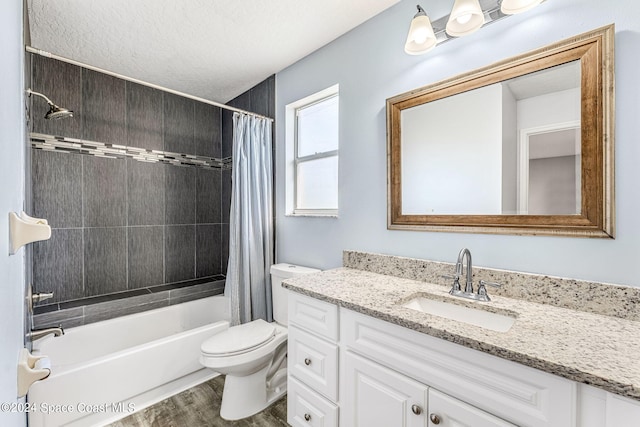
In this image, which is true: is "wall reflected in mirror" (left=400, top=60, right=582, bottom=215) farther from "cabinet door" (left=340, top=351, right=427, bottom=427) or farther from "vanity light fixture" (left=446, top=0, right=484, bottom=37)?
"cabinet door" (left=340, top=351, right=427, bottom=427)

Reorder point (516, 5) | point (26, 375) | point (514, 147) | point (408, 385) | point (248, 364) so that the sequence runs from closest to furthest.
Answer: point (26, 375)
point (408, 385)
point (516, 5)
point (514, 147)
point (248, 364)

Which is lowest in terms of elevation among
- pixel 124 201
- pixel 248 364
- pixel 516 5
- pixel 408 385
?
pixel 248 364

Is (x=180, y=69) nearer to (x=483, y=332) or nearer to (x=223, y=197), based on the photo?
(x=223, y=197)

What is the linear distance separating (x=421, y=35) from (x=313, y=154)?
109 cm

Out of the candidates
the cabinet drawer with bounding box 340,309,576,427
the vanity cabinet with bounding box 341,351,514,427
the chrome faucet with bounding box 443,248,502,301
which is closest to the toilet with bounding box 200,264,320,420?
the vanity cabinet with bounding box 341,351,514,427

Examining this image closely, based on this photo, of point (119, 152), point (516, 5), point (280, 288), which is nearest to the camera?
point (516, 5)

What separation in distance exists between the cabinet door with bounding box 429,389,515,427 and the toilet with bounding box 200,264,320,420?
1047mm

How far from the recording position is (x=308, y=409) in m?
1.39

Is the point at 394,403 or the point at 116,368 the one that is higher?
the point at 394,403

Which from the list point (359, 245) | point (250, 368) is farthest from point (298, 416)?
point (359, 245)

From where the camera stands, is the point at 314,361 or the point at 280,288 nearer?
the point at 314,361

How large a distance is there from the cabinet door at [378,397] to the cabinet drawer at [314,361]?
7 centimetres

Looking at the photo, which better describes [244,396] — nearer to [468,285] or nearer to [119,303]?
[119,303]

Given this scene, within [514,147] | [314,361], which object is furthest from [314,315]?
[514,147]
